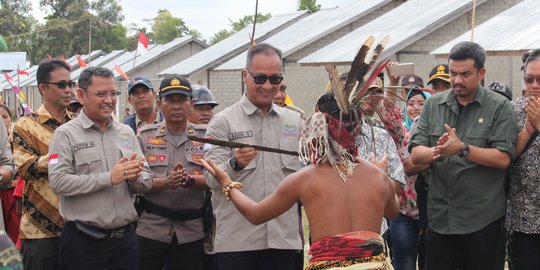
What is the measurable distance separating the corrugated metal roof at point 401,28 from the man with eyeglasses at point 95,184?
13515mm

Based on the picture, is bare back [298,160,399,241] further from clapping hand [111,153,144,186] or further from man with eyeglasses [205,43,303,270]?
clapping hand [111,153,144,186]

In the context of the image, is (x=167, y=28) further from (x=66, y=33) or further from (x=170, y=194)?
(x=170, y=194)

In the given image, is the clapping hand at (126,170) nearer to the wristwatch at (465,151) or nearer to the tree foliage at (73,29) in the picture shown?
the wristwatch at (465,151)

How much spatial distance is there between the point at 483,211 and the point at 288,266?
1437 millimetres

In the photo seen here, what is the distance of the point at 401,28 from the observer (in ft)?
78.3

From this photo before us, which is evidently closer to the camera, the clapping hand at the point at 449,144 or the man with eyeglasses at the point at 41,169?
the clapping hand at the point at 449,144

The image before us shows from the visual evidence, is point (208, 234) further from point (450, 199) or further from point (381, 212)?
point (381, 212)

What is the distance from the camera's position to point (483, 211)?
6.25 meters

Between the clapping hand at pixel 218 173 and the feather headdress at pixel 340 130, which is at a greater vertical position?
the feather headdress at pixel 340 130

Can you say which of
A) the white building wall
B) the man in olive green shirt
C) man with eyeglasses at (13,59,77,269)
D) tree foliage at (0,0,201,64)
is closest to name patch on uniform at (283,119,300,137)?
the man in olive green shirt

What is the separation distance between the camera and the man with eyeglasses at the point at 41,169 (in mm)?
6480

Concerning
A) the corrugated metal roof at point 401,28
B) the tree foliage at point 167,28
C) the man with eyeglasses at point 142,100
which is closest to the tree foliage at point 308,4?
the corrugated metal roof at point 401,28

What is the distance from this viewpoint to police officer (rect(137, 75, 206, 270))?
6.85 metres


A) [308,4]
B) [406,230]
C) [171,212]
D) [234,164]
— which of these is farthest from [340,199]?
[308,4]
